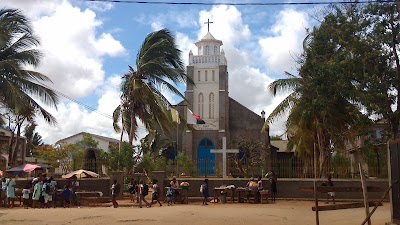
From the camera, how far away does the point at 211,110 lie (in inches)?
1516

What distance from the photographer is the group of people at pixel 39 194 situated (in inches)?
786

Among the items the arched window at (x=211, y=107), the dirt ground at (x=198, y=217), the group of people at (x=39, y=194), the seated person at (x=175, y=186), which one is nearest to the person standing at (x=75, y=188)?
the group of people at (x=39, y=194)

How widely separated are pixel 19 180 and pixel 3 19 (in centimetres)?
784

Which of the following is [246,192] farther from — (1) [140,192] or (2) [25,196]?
(2) [25,196]

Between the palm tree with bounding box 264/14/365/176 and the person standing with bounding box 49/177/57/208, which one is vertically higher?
the palm tree with bounding box 264/14/365/176

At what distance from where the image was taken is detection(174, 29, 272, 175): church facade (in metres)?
38.0

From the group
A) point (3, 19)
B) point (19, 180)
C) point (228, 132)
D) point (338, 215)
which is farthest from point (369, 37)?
point (228, 132)

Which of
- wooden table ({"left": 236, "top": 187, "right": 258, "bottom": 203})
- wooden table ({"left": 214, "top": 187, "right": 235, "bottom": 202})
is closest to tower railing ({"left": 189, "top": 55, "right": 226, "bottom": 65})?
wooden table ({"left": 214, "top": 187, "right": 235, "bottom": 202})

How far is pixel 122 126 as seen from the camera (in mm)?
27391

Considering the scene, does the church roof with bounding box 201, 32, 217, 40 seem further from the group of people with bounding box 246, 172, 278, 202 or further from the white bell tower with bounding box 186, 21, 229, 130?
the group of people with bounding box 246, 172, 278, 202

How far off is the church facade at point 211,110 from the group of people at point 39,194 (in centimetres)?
1753

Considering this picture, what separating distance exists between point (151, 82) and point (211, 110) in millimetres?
13143

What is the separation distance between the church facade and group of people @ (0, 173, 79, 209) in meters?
17.5

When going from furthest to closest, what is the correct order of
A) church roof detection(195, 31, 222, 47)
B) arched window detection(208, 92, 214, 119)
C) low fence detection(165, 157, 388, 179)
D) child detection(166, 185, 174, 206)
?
church roof detection(195, 31, 222, 47), arched window detection(208, 92, 214, 119), low fence detection(165, 157, 388, 179), child detection(166, 185, 174, 206)
